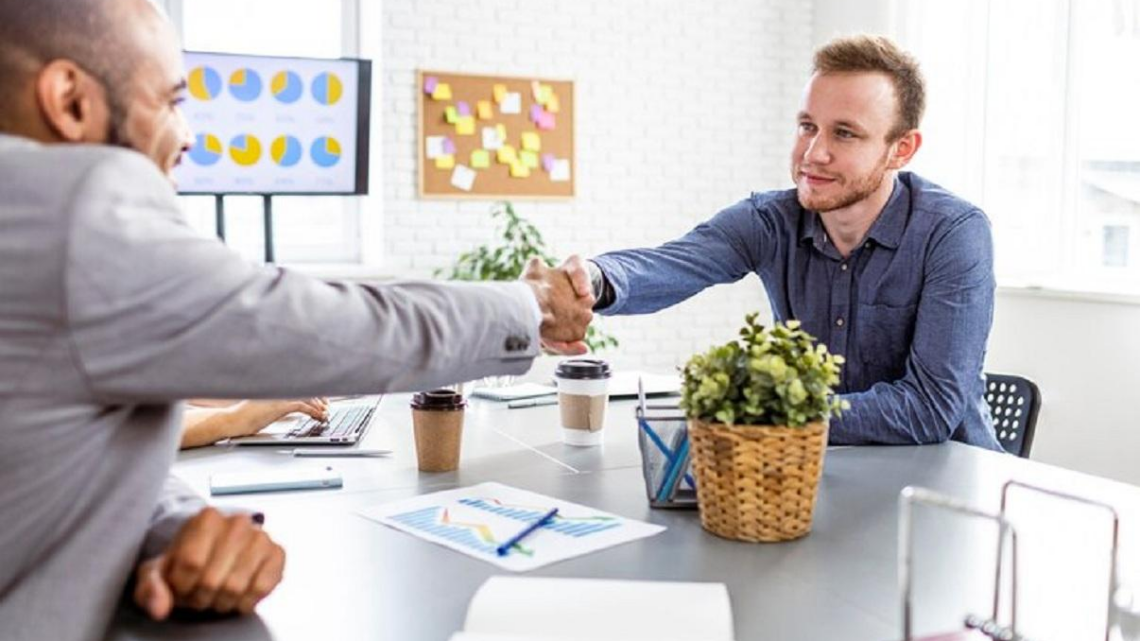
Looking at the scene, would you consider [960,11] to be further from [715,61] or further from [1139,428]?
[1139,428]

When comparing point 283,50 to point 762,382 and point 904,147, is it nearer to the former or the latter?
point 904,147

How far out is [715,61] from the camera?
249 inches

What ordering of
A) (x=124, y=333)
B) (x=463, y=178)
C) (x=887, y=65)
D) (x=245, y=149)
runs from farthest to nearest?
(x=463, y=178) < (x=245, y=149) < (x=887, y=65) < (x=124, y=333)

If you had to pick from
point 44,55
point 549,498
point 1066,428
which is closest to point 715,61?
point 1066,428

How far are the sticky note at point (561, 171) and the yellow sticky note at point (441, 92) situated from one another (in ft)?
2.23

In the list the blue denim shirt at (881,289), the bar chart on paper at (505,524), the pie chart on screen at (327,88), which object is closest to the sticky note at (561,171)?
the pie chart on screen at (327,88)

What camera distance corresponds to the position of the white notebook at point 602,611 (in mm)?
1001

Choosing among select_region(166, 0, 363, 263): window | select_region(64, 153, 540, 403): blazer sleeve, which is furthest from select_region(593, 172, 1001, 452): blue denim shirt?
select_region(166, 0, 363, 263): window

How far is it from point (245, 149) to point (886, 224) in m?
2.96

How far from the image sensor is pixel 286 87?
4570mm

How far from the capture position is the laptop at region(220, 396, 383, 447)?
197 centimetres

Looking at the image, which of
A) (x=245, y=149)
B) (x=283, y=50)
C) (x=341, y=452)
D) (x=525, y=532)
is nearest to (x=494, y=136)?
(x=283, y=50)

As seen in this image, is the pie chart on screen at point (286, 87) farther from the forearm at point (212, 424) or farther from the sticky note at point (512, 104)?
the forearm at point (212, 424)

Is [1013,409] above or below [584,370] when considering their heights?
below
